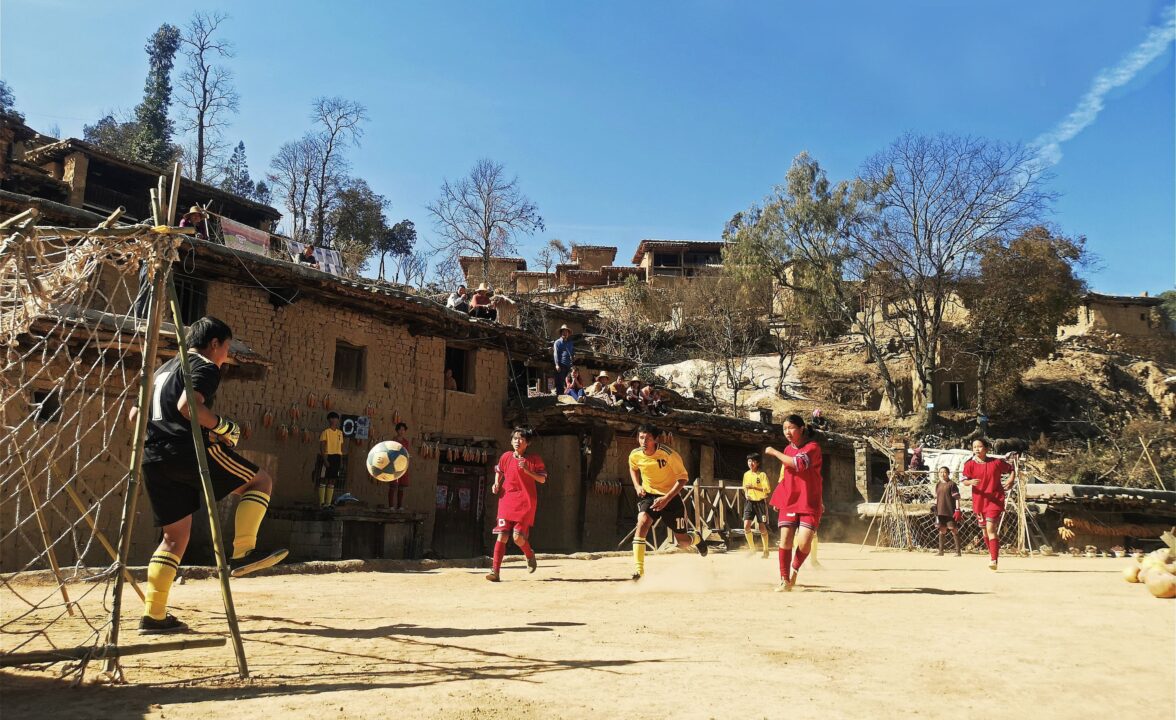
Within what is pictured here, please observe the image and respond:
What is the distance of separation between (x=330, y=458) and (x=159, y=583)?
40.7ft

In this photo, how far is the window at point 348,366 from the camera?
64.7ft

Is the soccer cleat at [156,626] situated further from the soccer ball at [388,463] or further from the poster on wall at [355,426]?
the poster on wall at [355,426]

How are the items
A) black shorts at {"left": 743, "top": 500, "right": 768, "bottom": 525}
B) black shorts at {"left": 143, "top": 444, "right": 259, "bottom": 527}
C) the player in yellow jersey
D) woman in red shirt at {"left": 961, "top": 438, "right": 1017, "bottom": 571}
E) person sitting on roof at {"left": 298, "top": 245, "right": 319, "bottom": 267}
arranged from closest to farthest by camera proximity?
1. black shorts at {"left": 143, "top": 444, "right": 259, "bottom": 527}
2. the player in yellow jersey
3. woman in red shirt at {"left": 961, "top": 438, "right": 1017, "bottom": 571}
4. black shorts at {"left": 743, "top": 500, "right": 768, "bottom": 525}
5. person sitting on roof at {"left": 298, "top": 245, "right": 319, "bottom": 267}

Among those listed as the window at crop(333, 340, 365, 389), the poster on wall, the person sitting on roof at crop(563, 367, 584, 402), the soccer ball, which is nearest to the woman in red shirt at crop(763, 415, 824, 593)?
the soccer ball

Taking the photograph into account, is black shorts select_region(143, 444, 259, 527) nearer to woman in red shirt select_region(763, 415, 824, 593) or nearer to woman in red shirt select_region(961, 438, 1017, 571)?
woman in red shirt select_region(763, 415, 824, 593)

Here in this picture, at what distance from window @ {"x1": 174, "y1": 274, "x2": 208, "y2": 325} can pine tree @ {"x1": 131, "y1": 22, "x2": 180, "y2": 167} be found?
27084 millimetres

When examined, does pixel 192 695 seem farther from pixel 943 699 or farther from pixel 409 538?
pixel 409 538

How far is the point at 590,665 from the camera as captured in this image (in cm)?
480

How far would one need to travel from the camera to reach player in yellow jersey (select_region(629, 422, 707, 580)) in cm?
1024

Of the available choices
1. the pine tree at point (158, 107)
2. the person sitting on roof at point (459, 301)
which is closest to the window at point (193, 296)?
the person sitting on roof at point (459, 301)

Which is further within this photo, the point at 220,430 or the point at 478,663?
the point at 220,430

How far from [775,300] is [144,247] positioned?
43.9 meters

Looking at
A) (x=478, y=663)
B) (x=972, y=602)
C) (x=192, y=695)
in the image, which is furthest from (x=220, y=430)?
(x=972, y=602)

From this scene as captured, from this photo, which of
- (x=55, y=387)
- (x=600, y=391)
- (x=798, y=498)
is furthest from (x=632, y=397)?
(x=55, y=387)
